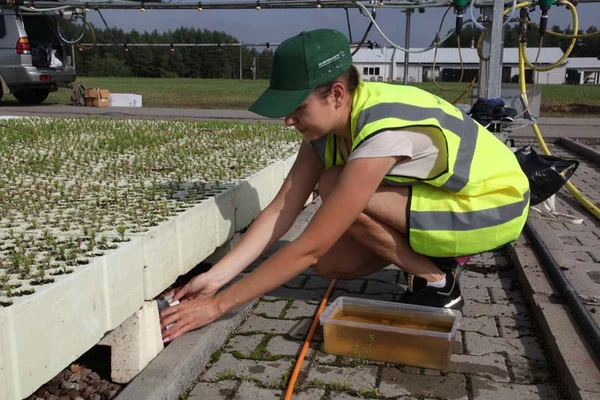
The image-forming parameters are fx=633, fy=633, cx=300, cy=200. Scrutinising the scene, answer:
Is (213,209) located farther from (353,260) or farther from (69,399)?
(69,399)

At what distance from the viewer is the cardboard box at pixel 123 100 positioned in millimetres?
16219

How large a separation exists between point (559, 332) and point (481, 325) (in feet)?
1.27

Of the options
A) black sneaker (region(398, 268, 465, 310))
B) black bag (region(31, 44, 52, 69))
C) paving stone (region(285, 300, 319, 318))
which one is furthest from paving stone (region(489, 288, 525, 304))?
black bag (region(31, 44, 52, 69))

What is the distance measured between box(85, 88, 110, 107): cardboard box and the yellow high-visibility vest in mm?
14111

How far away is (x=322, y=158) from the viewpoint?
282 cm

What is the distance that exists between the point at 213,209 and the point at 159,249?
62cm

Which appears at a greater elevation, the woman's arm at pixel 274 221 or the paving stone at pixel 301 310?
the woman's arm at pixel 274 221

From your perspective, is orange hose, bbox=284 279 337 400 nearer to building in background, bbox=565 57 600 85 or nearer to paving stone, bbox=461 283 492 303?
paving stone, bbox=461 283 492 303

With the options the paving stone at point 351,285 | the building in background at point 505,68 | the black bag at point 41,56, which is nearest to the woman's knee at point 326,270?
the paving stone at point 351,285

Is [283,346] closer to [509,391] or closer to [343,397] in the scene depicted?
[343,397]

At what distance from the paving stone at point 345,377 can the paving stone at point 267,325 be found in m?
0.41

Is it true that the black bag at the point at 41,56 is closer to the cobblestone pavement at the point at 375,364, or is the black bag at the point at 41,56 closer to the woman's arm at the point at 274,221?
the cobblestone pavement at the point at 375,364

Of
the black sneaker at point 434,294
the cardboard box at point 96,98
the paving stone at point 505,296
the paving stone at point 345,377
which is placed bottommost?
the paving stone at point 505,296

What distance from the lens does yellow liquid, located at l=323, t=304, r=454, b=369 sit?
2.44 meters
